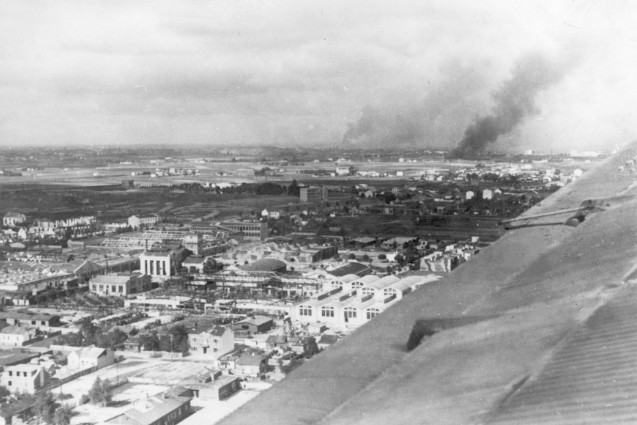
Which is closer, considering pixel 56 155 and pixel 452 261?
pixel 452 261

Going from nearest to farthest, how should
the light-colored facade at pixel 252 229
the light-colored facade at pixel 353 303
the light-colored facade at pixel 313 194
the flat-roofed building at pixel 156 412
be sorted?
1. the flat-roofed building at pixel 156 412
2. the light-colored facade at pixel 353 303
3. the light-colored facade at pixel 252 229
4. the light-colored facade at pixel 313 194

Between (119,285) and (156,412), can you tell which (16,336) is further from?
(156,412)

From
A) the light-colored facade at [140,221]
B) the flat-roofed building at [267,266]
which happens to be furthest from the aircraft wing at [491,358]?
the light-colored facade at [140,221]

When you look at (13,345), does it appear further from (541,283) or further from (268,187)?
(268,187)

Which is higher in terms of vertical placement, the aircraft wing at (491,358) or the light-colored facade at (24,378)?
the aircraft wing at (491,358)

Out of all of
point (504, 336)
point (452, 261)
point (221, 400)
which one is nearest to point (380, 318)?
point (504, 336)

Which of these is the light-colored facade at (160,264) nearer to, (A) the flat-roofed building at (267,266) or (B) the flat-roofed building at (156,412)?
(A) the flat-roofed building at (267,266)

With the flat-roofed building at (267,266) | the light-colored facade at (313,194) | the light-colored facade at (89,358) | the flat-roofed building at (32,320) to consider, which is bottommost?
the flat-roofed building at (32,320)
